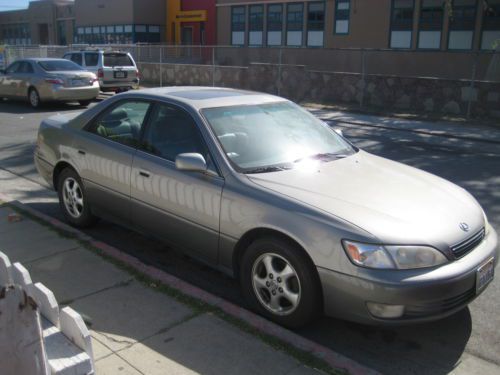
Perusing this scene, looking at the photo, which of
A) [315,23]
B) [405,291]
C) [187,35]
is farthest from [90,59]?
[187,35]

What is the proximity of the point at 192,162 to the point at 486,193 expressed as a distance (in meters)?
4.90

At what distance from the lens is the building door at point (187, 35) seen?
3759 centimetres

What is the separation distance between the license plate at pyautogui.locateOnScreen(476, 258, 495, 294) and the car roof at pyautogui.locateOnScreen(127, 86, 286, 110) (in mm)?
2303

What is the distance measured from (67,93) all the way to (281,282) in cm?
1420

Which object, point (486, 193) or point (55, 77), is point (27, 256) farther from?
point (55, 77)

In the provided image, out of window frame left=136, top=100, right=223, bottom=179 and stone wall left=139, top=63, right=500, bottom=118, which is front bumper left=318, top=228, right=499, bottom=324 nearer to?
window frame left=136, top=100, right=223, bottom=179

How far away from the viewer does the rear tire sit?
1644 cm

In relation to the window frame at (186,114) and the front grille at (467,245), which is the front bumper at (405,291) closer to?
the front grille at (467,245)

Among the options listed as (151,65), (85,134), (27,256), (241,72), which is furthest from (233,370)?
(151,65)

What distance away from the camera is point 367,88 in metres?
18.3

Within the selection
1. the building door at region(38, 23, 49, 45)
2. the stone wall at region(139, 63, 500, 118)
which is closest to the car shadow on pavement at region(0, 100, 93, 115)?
the stone wall at region(139, 63, 500, 118)

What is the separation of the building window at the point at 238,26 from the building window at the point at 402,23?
10331mm

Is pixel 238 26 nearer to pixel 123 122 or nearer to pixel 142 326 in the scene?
pixel 123 122

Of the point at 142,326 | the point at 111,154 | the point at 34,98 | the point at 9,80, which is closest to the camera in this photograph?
the point at 142,326
